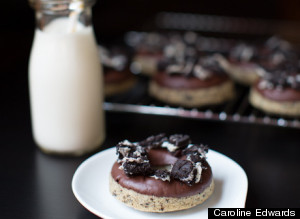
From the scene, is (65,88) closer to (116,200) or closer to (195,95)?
(116,200)

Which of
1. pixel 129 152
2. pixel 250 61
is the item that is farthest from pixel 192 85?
pixel 129 152

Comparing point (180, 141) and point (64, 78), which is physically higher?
point (64, 78)

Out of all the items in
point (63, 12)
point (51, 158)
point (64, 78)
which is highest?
point (63, 12)

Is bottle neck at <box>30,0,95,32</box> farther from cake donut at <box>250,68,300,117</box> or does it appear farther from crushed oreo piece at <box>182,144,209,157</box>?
cake donut at <box>250,68,300,117</box>

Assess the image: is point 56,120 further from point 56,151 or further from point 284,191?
point 284,191

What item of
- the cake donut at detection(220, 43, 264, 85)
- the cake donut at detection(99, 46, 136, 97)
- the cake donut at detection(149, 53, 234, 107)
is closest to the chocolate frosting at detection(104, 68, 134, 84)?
the cake donut at detection(99, 46, 136, 97)

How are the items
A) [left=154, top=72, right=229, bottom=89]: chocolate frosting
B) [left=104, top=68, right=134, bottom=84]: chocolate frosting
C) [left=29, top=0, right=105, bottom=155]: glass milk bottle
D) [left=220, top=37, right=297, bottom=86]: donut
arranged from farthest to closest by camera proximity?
[left=220, top=37, right=297, bottom=86]: donut < [left=104, top=68, right=134, bottom=84]: chocolate frosting < [left=154, top=72, right=229, bottom=89]: chocolate frosting < [left=29, top=0, right=105, bottom=155]: glass milk bottle

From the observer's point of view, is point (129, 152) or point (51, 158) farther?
point (51, 158)
